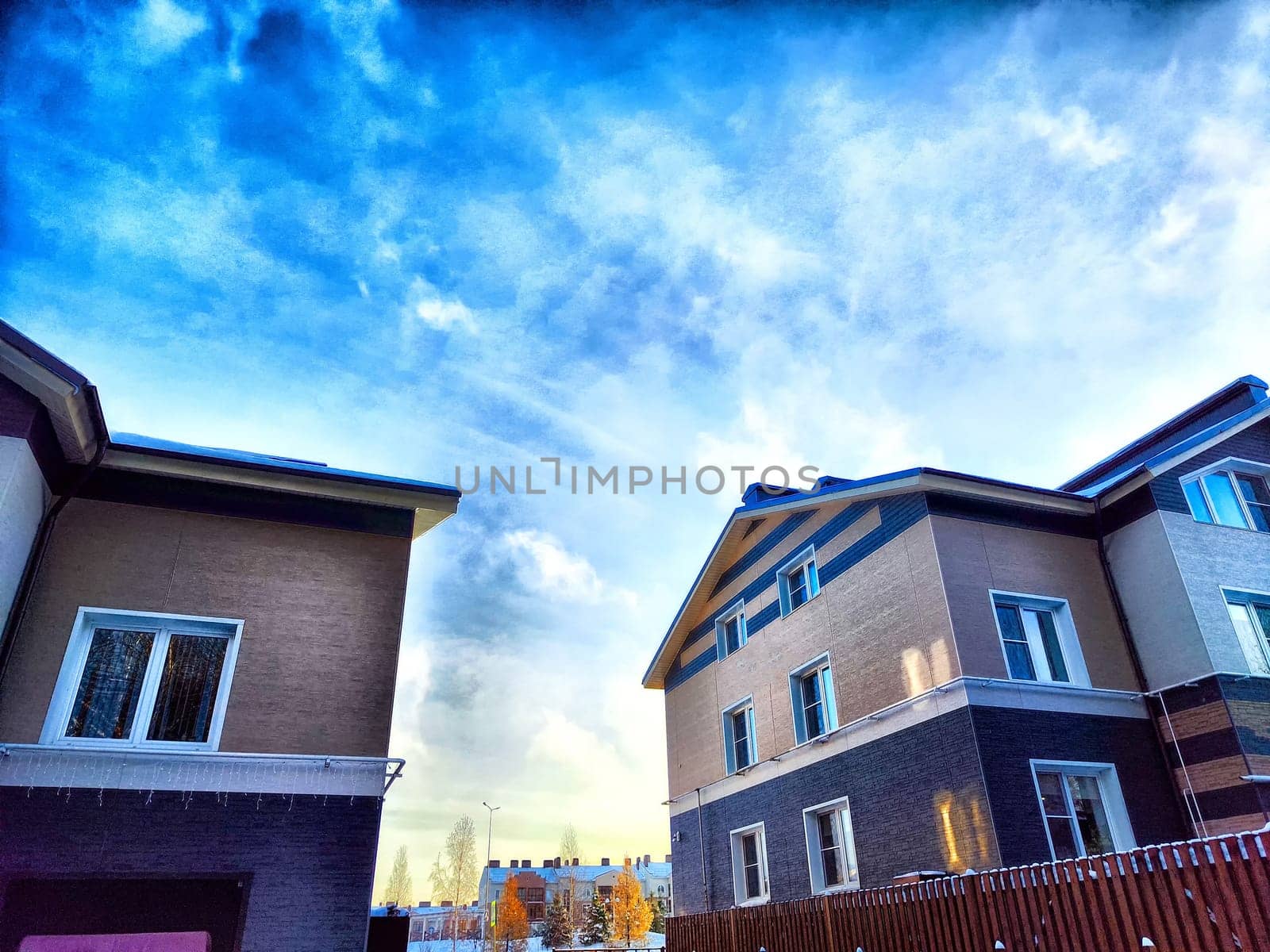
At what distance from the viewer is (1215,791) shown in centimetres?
1041

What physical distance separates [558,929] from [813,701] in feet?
153

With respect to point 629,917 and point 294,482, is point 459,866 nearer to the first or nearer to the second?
point 629,917

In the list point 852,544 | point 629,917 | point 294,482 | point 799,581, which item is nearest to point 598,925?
point 629,917

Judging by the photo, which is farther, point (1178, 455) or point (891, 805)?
point (1178, 455)

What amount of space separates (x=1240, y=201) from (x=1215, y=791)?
9.20 meters

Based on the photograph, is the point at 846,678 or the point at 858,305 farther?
the point at 858,305

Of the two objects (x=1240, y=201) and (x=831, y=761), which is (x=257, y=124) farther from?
(x=1240, y=201)

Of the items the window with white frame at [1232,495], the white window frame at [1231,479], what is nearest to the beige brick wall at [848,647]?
the white window frame at [1231,479]

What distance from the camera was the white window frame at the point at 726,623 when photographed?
17.3m

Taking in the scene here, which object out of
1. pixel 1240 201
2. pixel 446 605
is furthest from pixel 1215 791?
pixel 446 605

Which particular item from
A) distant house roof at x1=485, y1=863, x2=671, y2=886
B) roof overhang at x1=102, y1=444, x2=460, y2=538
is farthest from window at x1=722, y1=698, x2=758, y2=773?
distant house roof at x1=485, y1=863, x2=671, y2=886

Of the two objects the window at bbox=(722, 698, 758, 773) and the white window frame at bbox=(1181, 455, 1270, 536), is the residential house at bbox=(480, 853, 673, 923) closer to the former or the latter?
the window at bbox=(722, 698, 758, 773)

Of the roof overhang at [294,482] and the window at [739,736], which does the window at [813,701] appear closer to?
the window at [739,736]

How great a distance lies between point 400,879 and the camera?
233ft
